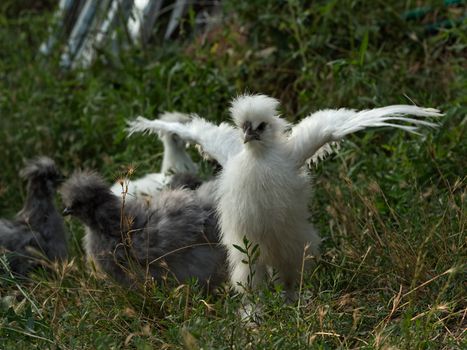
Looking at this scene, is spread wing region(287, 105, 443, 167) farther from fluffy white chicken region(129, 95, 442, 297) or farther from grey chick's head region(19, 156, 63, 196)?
grey chick's head region(19, 156, 63, 196)

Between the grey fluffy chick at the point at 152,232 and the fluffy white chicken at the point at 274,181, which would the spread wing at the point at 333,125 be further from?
the grey fluffy chick at the point at 152,232

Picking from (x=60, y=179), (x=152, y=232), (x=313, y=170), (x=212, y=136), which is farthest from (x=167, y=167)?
(x=152, y=232)

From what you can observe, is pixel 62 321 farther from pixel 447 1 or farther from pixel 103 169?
pixel 447 1

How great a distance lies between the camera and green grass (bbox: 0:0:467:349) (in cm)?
Answer: 377

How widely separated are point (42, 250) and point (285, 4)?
3.05 meters

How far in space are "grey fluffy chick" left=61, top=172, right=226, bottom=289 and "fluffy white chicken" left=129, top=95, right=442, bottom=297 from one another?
14.3 inches

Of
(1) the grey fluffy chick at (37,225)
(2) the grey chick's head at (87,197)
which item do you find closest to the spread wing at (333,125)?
(2) the grey chick's head at (87,197)

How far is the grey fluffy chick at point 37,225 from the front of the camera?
5.56 m

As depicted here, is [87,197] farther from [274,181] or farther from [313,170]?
[313,170]

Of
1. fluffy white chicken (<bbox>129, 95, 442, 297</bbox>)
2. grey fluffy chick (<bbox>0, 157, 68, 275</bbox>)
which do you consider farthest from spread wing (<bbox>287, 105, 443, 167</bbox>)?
grey fluffy chick (<bbox>0, 157, 68, 275</bbox>)

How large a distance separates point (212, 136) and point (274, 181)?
840mm

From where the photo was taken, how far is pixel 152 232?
4.99 metres

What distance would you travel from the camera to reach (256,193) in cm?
439

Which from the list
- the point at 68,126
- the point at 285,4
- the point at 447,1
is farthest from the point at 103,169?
the point at 447,1
